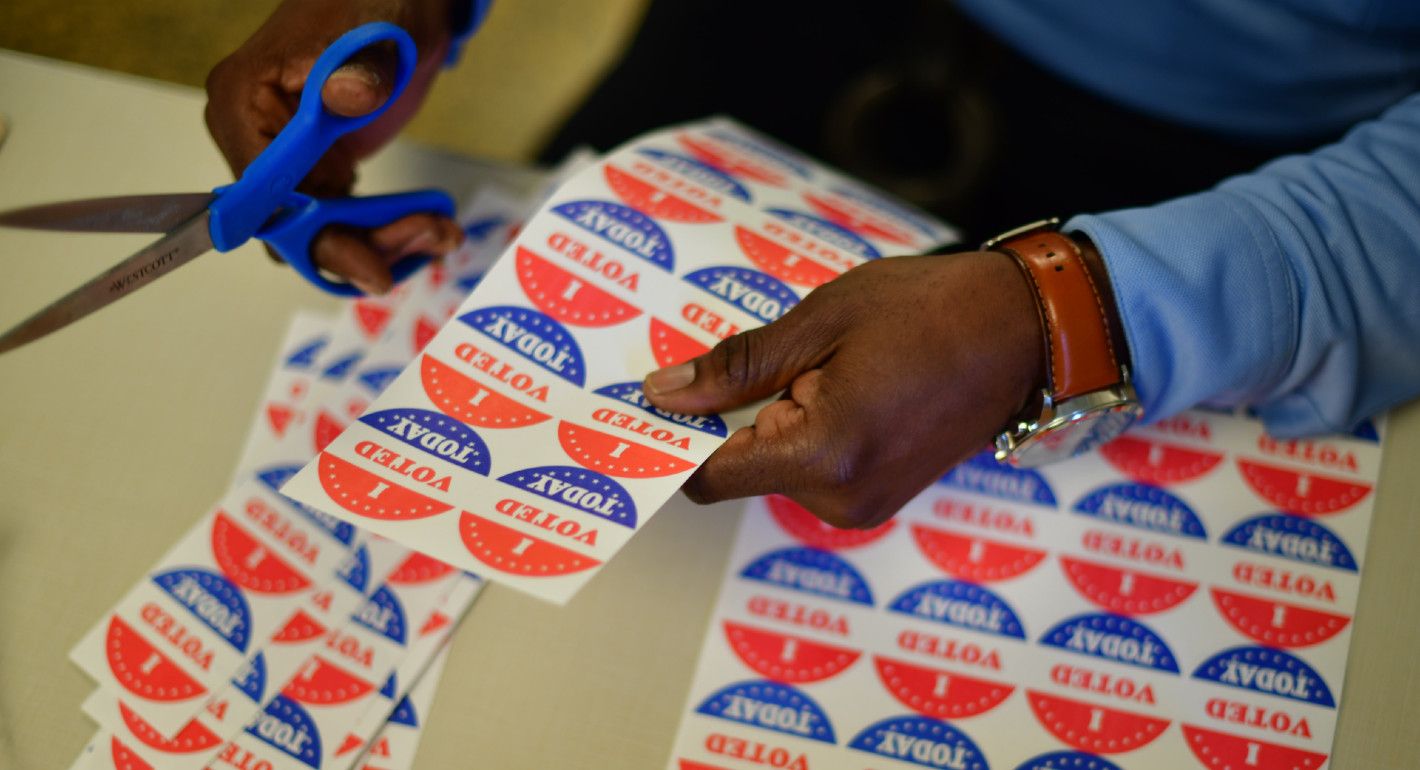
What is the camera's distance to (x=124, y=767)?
2.30 feet

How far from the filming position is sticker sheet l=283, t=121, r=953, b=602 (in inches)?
24.2

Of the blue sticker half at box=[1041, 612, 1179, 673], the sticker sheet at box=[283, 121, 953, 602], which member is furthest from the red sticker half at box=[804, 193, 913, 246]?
the blue sticker half at box=[1041, 612, 1179, 673]

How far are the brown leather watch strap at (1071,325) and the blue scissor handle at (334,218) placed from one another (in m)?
0.50

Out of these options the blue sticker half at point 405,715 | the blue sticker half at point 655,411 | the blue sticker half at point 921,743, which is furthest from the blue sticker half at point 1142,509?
the blue sticker half at point 405,715

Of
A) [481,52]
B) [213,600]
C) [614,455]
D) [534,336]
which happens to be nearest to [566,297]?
[534,336]

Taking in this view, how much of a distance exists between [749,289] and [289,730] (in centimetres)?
48

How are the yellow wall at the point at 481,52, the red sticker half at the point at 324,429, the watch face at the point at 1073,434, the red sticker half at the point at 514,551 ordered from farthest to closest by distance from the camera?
the yellow wall at the point at 481,52, the red sticker half at the point at 324,429, the watch face at the point at 1073,434, the red sticker half at the point at 514,551

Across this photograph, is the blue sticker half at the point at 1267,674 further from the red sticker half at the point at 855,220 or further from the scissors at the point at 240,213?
the scissors at the point at 240,213

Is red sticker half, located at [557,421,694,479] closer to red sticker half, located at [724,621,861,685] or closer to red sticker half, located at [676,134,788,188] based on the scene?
red sticker half, located at [724,621,861,685]

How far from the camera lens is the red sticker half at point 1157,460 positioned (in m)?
0.79

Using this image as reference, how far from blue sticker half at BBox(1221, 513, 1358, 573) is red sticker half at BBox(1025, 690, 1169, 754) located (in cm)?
16

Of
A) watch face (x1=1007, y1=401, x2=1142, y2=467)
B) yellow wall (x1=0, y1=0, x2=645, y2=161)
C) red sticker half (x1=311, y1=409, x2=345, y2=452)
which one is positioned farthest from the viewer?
yellow wall (x1=0, y1=0, x2=645, y2=161)

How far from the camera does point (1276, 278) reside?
0.70 meters

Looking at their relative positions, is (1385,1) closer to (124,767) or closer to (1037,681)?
(1037,681)
